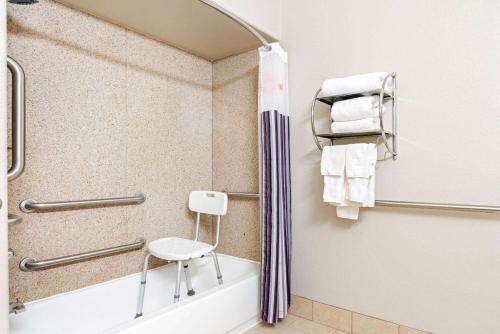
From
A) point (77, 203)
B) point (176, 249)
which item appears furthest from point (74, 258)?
point (176, 249)

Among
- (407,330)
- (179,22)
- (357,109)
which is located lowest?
(407,330)

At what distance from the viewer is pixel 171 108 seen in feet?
7.27

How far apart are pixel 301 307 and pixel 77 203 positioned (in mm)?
1542

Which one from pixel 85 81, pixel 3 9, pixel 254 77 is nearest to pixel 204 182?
pixel 254 77

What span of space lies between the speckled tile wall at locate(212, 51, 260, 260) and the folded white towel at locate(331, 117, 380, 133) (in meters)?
0.78

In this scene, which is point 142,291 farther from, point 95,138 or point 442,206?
point 442,206

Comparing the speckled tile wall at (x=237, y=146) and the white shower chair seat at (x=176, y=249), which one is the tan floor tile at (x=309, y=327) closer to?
the speckled tile wall at (x=237, y=146)

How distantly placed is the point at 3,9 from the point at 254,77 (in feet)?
5.32

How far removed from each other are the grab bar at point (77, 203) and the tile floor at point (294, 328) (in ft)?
3.62

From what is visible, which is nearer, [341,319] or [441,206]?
[441,206]

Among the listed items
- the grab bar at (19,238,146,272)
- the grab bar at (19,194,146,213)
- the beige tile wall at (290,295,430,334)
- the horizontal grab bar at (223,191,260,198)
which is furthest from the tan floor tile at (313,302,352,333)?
the grab bar at (19,194,146,213)

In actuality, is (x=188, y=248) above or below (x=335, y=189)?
below

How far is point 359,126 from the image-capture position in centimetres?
156

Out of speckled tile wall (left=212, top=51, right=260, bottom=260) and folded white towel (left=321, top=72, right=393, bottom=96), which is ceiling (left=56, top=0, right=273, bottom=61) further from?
folded white towel (left=321, top=72, right=393, bottom=96)
